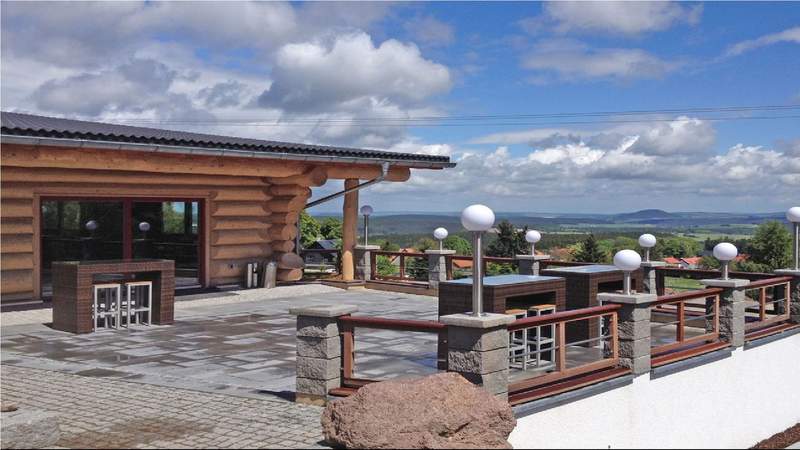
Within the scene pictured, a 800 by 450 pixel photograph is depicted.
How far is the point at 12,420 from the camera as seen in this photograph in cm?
533

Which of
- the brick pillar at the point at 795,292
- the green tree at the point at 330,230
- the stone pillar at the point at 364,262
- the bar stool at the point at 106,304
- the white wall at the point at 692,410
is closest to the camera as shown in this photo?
the white wall at the point at 692,410

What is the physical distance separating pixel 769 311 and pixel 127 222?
A: 37.2ft

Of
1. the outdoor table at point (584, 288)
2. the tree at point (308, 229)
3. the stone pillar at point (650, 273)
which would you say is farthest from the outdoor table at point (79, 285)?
the tree at point (308, 229)

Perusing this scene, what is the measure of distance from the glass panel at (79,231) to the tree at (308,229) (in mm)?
11345

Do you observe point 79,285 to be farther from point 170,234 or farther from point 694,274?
point 694,274

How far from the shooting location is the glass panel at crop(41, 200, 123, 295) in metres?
12.5

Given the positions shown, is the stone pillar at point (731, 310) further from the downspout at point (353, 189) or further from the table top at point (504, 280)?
the downspout at point (353, 189)

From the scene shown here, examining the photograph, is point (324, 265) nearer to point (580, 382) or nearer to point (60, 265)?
point (60, 265)

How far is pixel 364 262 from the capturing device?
1662 cm

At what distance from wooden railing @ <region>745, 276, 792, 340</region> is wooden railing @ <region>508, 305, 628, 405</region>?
3154 millimetres

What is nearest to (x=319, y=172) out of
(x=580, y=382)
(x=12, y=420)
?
(x=580, y=382)

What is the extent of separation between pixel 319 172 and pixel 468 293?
8.17 metres

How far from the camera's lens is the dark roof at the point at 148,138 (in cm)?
1043

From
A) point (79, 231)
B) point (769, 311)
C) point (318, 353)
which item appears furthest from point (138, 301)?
point (769, 311)
